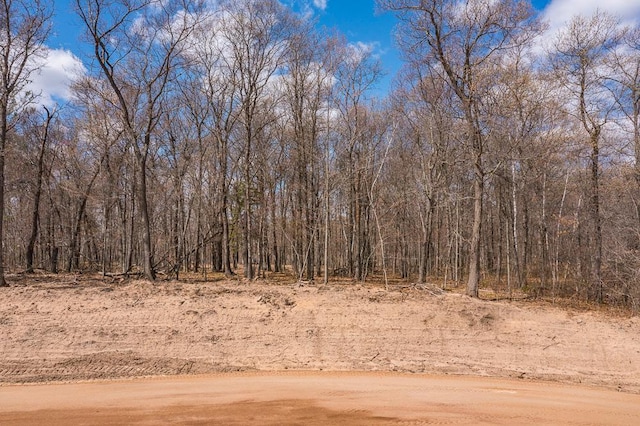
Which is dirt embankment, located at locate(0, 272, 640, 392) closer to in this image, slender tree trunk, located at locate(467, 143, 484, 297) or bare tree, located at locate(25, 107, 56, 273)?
slender tree trunk, located at locate(467, 143, 484, 297)

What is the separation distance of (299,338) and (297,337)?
7cm

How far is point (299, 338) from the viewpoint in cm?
1188

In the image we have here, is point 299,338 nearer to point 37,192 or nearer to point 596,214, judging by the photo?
point 596,214

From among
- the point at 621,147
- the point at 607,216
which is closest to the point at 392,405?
the point at 621,147

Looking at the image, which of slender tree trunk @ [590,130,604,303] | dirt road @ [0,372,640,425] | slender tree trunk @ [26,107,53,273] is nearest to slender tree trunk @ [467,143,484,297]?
slender tree trunk @ [590,130,604,303]

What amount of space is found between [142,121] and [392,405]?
58.5 feet

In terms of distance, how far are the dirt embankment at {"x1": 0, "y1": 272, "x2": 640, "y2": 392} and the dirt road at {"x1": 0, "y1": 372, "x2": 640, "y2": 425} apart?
0.90m

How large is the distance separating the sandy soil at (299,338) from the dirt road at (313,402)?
0.48 meters

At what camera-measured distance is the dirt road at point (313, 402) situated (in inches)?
281

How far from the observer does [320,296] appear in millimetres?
14367

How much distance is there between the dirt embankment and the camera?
10531 mm

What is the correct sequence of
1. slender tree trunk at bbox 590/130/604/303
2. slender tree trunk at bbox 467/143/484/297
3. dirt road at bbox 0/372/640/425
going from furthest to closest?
1. slender tree trunk at bbox 590/130/604/303
2. slender tree trunk at bbox 467/143/484/297
3. dirt road at bbox 0/372/640/425

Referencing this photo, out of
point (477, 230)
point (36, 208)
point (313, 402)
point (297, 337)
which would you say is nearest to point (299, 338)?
point (297, 337)

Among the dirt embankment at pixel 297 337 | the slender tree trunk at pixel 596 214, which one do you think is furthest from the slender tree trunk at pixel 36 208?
the slender tree trunk at pixel 596 214
